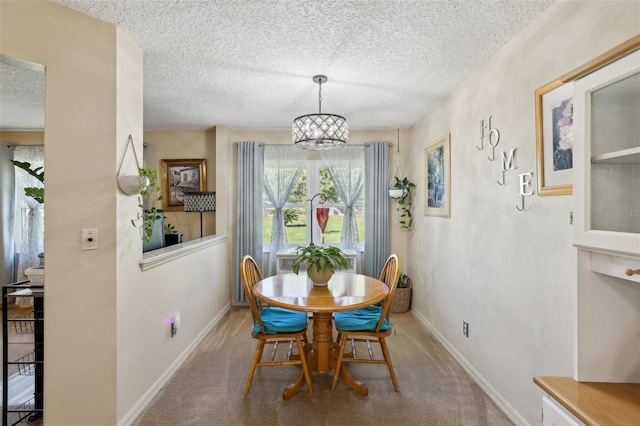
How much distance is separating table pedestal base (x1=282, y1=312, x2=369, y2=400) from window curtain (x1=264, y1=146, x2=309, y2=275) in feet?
6.55

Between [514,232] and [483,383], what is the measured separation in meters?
1.15

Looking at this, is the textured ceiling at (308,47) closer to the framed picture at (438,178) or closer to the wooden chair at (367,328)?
the framed picture at (438,178)

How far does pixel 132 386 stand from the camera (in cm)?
198

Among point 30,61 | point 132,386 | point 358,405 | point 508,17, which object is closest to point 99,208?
point 30,61

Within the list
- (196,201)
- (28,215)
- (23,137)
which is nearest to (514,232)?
(196,201)

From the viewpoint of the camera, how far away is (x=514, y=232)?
6.46ft

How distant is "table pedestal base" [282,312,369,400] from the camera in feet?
7.21

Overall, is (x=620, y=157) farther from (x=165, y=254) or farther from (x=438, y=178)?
(x=165, y=254)

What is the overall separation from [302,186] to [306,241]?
2.50 feet

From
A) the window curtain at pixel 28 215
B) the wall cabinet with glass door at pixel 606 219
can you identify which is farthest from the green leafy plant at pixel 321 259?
the window curtain at pixel 28 215

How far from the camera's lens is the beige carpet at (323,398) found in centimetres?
197

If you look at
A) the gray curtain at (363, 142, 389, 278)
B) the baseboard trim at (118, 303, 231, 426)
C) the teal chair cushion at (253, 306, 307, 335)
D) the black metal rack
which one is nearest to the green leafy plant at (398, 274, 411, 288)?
the gray curtain at (363, 142, 389, 278)

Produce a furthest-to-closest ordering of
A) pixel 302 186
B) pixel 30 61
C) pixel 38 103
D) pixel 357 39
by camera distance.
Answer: pixel 302 186
pixel 38 103
pixel 357 39
pixel 30 61

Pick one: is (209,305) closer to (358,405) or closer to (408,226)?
(358,405)
